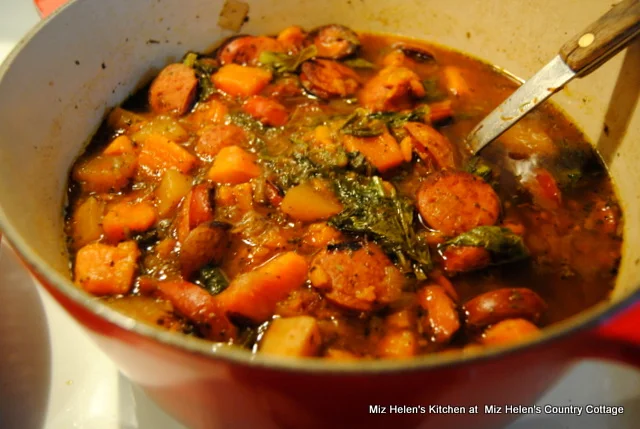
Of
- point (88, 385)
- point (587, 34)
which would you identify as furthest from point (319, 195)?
point (587, 34)

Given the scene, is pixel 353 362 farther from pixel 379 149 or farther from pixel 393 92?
pixel 393 92

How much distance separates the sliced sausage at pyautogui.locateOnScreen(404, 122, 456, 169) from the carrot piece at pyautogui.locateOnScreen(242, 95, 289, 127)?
609 mm

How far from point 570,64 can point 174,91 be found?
1.81 meters

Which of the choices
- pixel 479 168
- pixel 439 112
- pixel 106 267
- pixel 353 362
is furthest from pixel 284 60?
pixel 353 362

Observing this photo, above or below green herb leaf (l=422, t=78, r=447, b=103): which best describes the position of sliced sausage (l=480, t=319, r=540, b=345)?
below

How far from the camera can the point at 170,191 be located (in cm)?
230

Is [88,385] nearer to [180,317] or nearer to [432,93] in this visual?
[180,317]

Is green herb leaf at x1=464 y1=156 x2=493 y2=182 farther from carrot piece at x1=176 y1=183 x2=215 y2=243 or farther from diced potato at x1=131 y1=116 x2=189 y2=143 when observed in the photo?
diced potato at x1=131 y1=116 x2=189 y2=143

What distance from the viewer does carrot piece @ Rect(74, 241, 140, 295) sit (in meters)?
1.99

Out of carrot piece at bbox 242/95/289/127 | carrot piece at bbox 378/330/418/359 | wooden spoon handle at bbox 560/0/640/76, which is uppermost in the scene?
wooden spoon handle at bbox 560/0/640/76

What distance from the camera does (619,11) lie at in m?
2.18

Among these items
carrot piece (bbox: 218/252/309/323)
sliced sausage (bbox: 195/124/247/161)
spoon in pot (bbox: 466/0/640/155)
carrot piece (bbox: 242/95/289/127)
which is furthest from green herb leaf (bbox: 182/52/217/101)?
spoon in pot (bbox: 466/0/640/155)

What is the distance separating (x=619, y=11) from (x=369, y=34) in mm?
1483

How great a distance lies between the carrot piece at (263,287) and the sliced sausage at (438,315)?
1.43ft
